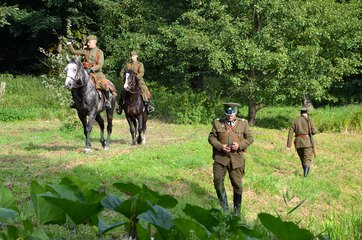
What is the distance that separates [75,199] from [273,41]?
67.4 feet

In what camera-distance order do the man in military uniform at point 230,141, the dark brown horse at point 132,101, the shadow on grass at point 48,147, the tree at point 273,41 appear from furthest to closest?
the tree at point 273,41 → the dark brown horse at point 132,101 → the shadow on grass at point 48,147 → the man in military uniform at point 230,141

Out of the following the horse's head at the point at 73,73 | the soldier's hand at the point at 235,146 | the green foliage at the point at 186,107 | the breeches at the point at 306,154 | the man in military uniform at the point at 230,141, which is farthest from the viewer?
the green foliage at the point at 186,107

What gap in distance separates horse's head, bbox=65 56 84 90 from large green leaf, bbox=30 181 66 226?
10287mm

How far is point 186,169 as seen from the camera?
1234 cm

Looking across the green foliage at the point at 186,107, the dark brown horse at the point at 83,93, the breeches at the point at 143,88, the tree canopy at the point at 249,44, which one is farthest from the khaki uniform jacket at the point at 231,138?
the green foliage at the point at 186,107

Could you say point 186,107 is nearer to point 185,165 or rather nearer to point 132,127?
point 132,127

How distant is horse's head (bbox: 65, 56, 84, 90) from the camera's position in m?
11.5

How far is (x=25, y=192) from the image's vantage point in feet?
27.9

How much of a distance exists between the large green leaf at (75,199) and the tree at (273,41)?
63.9ft

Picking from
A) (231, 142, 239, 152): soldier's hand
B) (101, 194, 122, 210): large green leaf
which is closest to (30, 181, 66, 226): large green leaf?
(101, 194, 122, 210): large green leaf

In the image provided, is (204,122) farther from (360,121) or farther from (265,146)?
(360,121)

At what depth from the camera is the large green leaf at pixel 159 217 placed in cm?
128

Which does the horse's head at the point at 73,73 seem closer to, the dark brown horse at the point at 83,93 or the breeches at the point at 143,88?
the dark brown horse at the point at 83,93

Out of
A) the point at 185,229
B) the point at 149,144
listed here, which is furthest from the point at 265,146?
the point at 185,229
